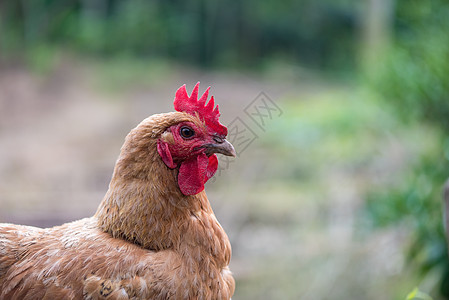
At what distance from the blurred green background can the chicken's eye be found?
137 cm

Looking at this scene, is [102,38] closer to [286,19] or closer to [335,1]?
[286,19]

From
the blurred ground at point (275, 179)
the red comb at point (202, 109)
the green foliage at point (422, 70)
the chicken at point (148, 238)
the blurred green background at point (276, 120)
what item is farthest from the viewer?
the blurred ground at point (275, 179)

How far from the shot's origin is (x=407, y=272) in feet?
13.9

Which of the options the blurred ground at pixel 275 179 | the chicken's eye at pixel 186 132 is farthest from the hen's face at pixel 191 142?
the blurred ground at pixel 275 179

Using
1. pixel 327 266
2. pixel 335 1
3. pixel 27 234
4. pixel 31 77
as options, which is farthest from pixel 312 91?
pixel 27 234

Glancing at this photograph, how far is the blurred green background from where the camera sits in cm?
436

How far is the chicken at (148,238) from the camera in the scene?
1844 millimetres

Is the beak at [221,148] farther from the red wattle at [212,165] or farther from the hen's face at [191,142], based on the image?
the red wattle at [212,165]

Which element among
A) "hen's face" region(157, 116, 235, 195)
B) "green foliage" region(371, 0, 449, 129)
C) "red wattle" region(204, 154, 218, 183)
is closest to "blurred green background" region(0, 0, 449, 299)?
"green foliage" region(371, 0, 449, 129)

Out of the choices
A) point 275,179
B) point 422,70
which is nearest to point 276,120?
point 275,179

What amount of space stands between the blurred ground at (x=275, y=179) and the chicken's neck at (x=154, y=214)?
256cm

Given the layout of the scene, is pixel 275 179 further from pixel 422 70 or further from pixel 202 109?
pixel 202 109

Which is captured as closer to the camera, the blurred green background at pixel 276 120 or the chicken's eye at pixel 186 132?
the chicken's eye at pixel 186 132

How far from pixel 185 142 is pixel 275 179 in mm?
5053
